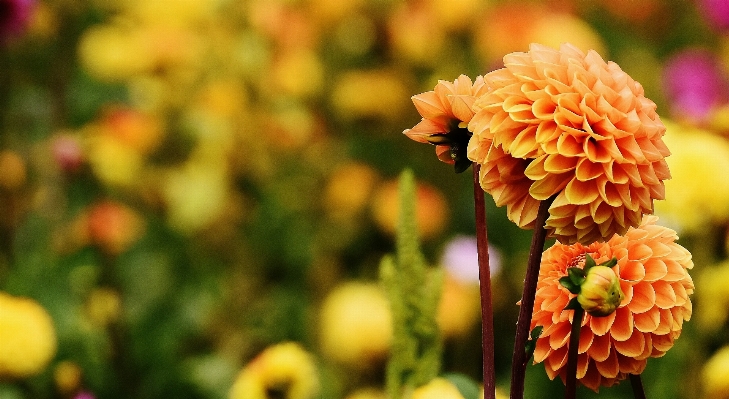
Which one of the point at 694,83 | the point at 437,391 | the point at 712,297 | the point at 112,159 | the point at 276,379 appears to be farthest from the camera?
the point at 694,83

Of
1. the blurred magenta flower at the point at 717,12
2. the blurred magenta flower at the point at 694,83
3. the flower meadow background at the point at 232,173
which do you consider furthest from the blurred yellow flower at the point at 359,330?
the blurred magenta flower at the point at 717,12

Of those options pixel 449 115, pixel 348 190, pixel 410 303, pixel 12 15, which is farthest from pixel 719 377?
pixel 12 15

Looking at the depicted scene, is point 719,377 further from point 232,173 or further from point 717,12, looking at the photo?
point 717,12

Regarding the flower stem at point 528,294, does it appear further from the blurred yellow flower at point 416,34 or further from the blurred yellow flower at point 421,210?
the blurred yellow flower at point 416,34

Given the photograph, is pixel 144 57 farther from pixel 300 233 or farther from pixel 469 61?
pixel 469 61

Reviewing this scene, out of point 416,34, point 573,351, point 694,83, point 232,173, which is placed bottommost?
point 232,173

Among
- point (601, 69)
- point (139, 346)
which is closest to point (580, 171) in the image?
point (601, 69)
